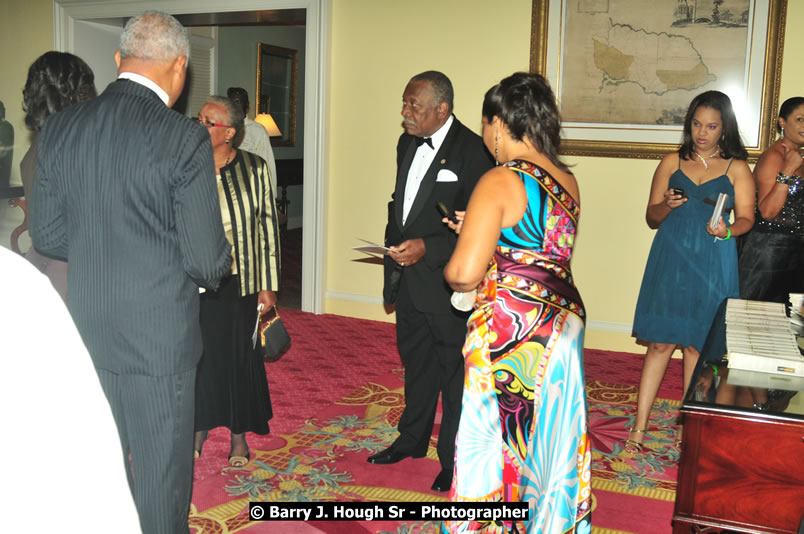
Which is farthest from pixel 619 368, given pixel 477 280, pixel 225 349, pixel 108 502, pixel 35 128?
pixel 108 502

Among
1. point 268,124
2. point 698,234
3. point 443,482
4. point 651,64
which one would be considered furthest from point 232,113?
point 268,124

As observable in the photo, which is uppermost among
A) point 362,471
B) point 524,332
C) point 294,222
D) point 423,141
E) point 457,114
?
point 457,114

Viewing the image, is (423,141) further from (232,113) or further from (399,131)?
(399,131)

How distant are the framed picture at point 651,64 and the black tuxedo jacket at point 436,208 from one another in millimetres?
2743

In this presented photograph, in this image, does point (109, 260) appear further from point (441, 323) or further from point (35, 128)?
point (441, 323)

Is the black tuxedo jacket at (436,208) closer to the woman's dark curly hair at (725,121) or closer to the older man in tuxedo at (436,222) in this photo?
the older man in tuxedo at (436,222)

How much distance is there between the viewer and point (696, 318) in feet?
12.8

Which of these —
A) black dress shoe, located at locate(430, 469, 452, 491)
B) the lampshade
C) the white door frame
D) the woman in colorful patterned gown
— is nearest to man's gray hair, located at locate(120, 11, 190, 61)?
the woman in colorful patterned gown

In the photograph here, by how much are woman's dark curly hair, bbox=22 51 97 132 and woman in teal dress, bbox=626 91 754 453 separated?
2833mm

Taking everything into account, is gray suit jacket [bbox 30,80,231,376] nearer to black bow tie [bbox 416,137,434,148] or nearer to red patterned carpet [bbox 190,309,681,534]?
red patterned carpet [bbox 190,309,681,534]

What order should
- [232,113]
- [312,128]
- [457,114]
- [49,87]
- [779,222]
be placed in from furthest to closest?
[312,128]
[457,114]
[779,222]
[232,113]
[49,87]

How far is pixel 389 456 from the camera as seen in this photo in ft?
12.6

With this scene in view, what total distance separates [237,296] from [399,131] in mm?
3435

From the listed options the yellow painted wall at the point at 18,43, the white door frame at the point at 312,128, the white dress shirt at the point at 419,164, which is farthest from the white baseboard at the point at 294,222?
the white dress shirt at the point at 419,164
